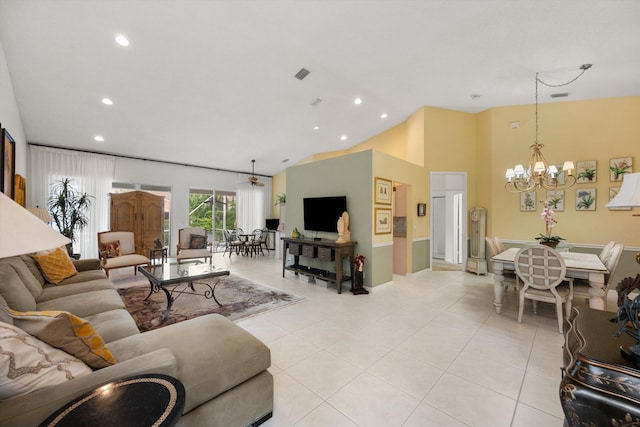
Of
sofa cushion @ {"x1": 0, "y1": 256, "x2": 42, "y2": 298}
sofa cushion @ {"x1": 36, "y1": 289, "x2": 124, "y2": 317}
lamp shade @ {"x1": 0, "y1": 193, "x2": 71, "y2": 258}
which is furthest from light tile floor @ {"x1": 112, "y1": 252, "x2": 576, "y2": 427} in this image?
sofa cushion @ {"x1": 0, "y1": 256, "x2": 42, "y2": 298}

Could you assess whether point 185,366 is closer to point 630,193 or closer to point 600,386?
point 600,386

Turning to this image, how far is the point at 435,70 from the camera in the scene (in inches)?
162

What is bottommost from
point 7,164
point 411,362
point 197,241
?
point 411,362

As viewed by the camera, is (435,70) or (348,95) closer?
(435,70)

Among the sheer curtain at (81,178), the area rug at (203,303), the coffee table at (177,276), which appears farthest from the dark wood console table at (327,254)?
the sheer curtain at (81,178)

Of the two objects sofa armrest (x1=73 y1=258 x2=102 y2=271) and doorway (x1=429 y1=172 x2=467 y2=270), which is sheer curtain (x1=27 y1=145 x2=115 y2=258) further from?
doorway (x1=429 y1=172 x2=467 y2=270)

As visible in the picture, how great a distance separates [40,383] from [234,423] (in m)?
0.92

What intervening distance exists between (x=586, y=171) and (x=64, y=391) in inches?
277

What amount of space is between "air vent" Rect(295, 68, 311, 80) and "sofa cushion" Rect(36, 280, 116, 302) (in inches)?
159

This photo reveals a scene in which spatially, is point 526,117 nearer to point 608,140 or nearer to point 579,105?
point 579,105

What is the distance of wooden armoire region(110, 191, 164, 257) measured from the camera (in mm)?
6242

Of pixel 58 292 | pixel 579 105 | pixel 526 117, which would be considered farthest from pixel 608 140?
pixel 58 292

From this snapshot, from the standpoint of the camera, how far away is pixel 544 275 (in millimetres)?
2920

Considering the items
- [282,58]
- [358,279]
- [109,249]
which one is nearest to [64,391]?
[358,279]
